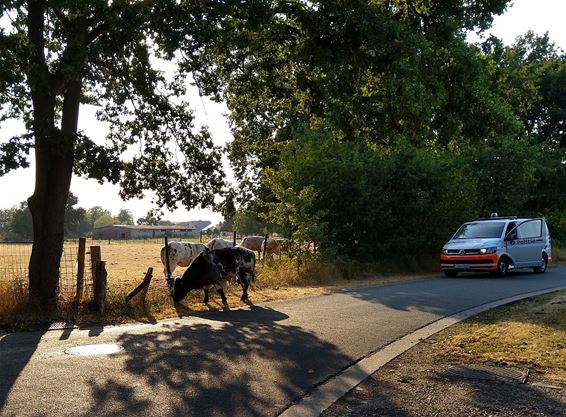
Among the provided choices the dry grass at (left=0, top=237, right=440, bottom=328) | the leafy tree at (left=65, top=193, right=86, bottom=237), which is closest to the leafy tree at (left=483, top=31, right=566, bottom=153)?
the dry grass at (left=0, top=237, right=440, bottom=328)

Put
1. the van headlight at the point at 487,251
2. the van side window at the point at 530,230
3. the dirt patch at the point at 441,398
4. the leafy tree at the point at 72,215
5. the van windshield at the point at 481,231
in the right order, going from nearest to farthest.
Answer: the dirt patch at the point at 441,398, the van headlight at the point at 487,251, the van windshield at the point at 481,231, the van side window at the point at 530,230, the leafy tree at the point at 72,215

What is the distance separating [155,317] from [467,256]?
41.6 ft

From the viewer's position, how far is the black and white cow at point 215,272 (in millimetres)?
13023

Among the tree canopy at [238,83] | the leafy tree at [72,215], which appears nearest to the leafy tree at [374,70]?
the tree canopy at [238,83]

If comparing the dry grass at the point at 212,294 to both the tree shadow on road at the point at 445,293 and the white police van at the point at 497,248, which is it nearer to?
the tree shadow on road at the point at 445,293

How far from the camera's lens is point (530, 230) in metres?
22.5

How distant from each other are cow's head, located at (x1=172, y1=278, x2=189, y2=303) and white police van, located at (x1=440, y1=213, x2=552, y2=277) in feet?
36.9

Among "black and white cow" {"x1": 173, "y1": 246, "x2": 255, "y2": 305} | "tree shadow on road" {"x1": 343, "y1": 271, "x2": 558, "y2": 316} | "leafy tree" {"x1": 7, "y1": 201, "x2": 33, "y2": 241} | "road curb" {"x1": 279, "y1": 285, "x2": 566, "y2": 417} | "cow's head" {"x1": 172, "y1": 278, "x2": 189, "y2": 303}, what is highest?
"leafy tree" {"x1": 7, "y1": 201, "x2": 33, "y2": 241}

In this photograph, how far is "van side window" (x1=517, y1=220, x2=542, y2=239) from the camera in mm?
21922

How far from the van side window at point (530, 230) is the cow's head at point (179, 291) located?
542 inches

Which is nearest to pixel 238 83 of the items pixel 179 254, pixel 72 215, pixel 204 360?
pixel 179 254

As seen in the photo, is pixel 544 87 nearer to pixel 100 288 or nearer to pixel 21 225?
pixel 100 288

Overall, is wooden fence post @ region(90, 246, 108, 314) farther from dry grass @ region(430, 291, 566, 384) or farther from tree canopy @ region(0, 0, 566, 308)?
dry grass @ region(430, 291, 566, 384)

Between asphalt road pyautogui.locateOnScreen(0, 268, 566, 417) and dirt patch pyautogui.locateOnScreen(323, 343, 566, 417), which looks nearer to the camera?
dirt patch pyautogui.locateOnScreen(323, 343, 566, 417)
